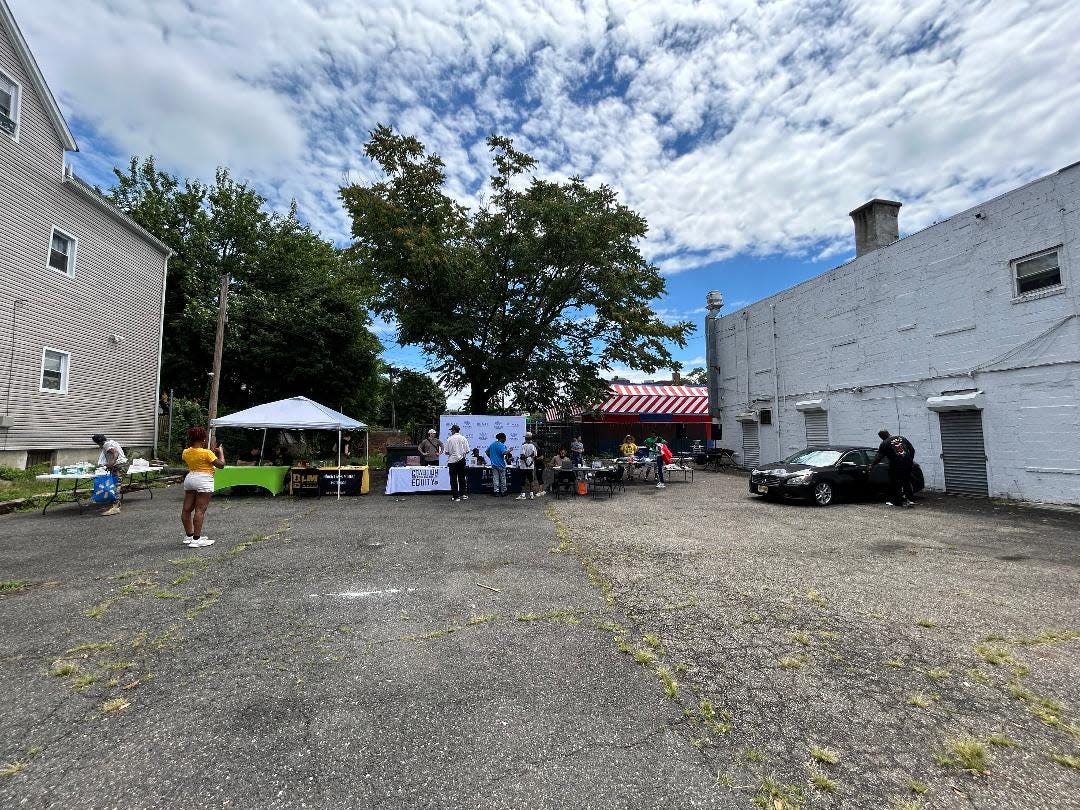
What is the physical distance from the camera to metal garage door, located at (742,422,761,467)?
19688 mm

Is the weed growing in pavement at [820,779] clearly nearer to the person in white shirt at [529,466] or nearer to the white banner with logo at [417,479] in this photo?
the person in white shirt at [529,466]

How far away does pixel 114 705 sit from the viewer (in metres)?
2.94

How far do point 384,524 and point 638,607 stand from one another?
18.3ft

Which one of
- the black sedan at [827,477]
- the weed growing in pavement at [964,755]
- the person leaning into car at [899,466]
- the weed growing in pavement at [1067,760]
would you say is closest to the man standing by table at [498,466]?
the black sedan at [827,477]

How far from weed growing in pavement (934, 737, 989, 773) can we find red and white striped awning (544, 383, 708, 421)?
2212cm

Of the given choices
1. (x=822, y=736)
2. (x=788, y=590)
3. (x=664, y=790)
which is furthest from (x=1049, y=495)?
(x=664, y=790)

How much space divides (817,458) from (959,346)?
451cm

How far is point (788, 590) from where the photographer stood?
5105mm

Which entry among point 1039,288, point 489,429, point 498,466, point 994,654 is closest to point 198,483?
point 498,466

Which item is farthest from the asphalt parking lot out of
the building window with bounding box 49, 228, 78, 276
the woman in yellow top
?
the building window with bounding box 49, 228, 78, 276

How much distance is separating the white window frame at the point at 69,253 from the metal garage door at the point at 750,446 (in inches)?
919

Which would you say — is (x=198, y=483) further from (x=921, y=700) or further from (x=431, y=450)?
(x=921, y=700)

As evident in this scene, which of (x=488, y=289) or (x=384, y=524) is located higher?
(x=488, y=289)

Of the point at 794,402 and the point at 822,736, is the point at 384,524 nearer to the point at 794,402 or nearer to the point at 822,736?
the point at 822,736
